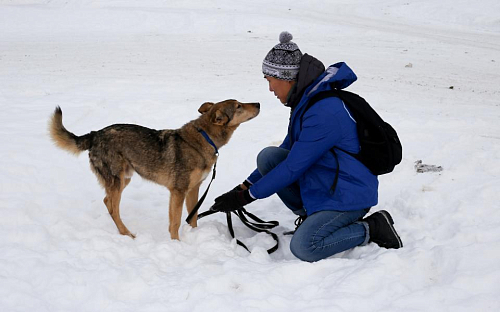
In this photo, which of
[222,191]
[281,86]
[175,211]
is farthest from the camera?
[222,191]

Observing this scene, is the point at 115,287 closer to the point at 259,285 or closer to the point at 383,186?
the point at 259,285

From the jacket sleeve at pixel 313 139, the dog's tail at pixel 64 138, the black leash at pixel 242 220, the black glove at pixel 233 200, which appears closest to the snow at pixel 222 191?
the black leash at pixel 242 220

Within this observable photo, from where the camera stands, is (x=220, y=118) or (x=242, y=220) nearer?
(x=220, y=118)

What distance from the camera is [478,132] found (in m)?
6.23

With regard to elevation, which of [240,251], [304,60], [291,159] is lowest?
[240,251]

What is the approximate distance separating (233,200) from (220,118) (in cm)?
79

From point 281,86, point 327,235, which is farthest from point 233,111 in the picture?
point 327,235

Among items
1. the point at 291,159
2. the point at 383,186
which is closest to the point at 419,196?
the point at 383,186

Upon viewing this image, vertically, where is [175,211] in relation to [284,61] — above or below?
below

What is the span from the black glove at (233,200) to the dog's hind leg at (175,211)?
0.40 metres

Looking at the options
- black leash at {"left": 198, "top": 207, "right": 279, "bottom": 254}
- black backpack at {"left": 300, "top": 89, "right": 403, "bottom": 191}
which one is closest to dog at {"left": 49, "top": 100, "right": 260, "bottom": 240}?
black leash at {"left": 198, "top": 207, "right": 279, "bottom": 254}

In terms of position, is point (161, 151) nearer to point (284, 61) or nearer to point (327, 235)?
point (284, 61)

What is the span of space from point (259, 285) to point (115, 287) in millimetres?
979

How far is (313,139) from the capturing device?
3.33m
